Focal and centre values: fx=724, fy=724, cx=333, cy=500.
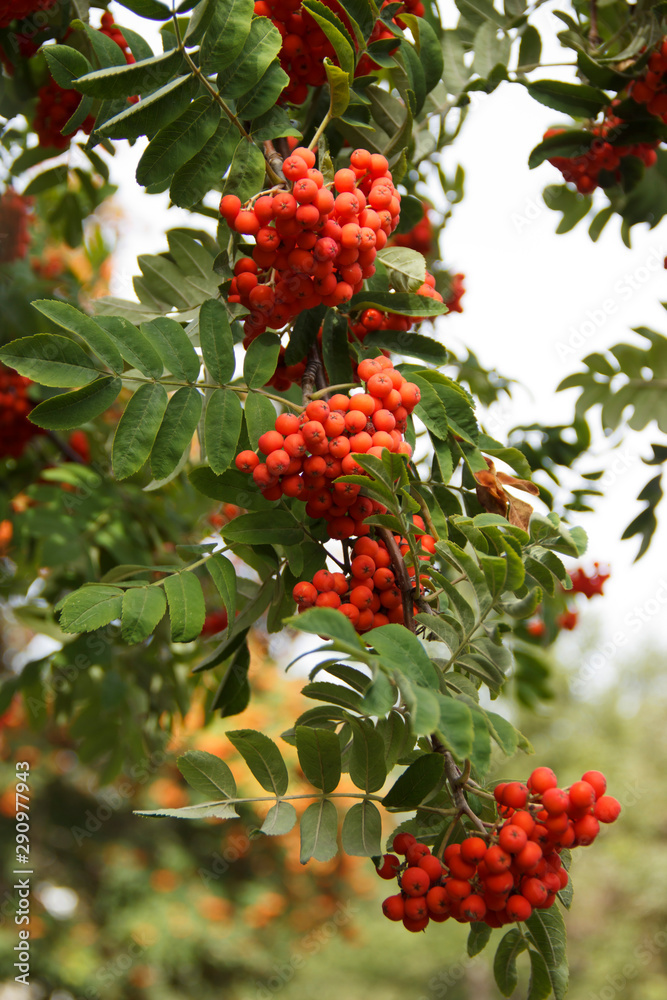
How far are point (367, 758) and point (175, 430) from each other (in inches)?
23.2

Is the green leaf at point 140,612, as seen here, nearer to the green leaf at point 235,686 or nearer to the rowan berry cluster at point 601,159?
the green leaf at point 235,686

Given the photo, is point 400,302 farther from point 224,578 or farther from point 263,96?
point 224,578

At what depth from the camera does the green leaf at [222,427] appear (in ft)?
3.76

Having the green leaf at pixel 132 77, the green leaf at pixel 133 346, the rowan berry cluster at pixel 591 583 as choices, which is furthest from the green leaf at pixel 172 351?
the rowan berry cluster at pixel 591 583

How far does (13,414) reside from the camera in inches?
95.9

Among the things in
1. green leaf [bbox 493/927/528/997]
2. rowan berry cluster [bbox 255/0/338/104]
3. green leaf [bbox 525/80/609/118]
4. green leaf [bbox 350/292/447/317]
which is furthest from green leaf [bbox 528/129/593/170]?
green leaf [bbox 493/927/528/997]

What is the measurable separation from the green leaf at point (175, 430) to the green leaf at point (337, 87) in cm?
50

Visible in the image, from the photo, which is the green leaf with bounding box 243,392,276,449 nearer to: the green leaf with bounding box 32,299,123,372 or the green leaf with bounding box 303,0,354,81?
the green leaf with bounding box 32,299,123,372

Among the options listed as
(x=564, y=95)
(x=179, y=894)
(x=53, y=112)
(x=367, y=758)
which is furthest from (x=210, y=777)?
(x=179, y=894)

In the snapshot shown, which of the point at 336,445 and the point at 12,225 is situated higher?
the point at 336,445

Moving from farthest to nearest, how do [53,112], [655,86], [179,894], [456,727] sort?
[179,894] < [53,112] < [655,86] < [456,727]

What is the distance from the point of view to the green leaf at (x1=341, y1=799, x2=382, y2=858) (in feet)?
3.40

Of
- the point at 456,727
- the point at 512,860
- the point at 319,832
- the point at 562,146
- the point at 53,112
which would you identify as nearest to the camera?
the point at 456,727

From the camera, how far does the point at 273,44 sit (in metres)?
1.08
